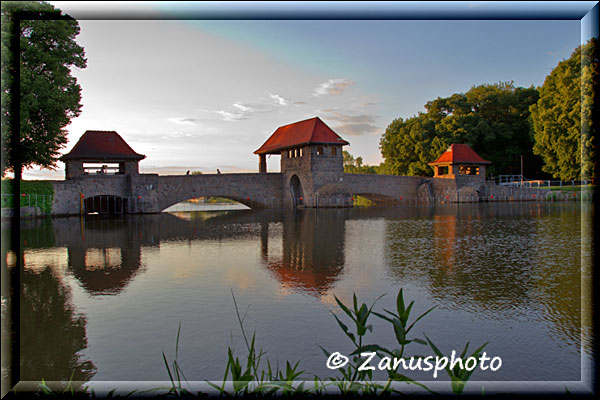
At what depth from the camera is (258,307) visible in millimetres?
7449

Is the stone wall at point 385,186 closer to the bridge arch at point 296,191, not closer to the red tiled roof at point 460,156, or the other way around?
the red tiled roof at point 460,156

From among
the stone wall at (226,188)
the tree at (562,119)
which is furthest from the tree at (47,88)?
the tree at (562,119)

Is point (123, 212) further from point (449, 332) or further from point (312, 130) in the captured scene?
point (449, 332)

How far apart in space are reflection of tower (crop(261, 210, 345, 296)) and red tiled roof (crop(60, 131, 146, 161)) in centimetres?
2053

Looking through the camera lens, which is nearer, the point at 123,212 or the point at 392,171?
the point at 123,212

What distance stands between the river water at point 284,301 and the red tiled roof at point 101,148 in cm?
2029

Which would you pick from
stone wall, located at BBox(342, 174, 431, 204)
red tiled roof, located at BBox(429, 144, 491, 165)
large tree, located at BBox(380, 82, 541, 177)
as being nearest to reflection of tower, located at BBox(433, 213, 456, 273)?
stone wall, located at BBox(342, 174, 431, 204)

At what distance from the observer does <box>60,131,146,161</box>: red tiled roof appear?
34.0 meters

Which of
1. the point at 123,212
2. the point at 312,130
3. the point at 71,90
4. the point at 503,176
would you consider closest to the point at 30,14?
the point at 71,90

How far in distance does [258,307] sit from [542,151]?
46928mm

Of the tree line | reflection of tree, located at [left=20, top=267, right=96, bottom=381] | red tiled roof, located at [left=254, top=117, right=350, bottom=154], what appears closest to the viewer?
reflection of tree, located at [left=20, top=267, right=96, bottom=381]

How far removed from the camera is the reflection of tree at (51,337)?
16.6 ft

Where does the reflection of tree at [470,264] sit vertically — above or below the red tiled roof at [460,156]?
below

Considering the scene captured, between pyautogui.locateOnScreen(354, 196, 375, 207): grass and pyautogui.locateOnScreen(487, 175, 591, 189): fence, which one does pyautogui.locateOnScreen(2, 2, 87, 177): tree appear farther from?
pyautogui.locateOnScreen(487, 175, 591, 189): fence
